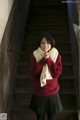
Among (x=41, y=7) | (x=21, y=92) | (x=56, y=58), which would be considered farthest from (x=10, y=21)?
(x=41, y=7)

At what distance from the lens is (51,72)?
3586mm

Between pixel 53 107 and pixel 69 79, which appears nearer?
pixel 53 107

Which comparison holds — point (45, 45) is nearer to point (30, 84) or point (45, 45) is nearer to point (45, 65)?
point (45, 65)

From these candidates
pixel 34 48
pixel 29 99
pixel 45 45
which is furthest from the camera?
pixel 34 48

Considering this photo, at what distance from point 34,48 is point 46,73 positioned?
1.79 metres

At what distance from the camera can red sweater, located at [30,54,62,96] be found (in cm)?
354

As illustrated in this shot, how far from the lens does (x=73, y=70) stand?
189 inches

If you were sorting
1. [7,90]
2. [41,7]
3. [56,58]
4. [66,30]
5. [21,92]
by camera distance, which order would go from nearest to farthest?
[56,58] → [7,90] → [21,92] → [66,30] → [41,7]

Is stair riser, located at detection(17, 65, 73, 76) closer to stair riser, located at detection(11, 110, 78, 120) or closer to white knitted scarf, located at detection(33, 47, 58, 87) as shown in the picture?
stair riser, located at detection(11, 110, 78, 120)

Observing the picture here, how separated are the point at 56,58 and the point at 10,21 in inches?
49.9

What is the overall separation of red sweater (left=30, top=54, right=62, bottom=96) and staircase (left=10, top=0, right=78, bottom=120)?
701 mm

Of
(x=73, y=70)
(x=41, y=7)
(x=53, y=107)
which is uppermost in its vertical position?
(x=41, y=7)

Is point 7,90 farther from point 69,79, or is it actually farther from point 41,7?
point 41,7

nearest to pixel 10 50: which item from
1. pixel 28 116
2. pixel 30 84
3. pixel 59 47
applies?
pixel 30 84
